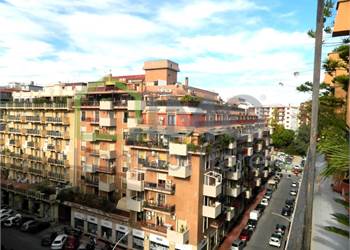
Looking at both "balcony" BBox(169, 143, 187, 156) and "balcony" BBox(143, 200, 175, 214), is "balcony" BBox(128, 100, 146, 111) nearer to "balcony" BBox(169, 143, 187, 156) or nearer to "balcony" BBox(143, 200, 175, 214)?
"balcony" BBox(169, 143, 187, 156)

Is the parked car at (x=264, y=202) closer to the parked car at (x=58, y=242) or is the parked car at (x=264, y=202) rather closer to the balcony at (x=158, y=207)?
the balcony at (x=158, y=207)

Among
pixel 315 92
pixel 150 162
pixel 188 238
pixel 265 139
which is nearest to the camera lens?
pixel 315 92

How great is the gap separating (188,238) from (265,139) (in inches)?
912

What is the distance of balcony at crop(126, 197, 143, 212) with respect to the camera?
21641 millimetres

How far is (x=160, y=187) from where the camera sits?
69.9 feet

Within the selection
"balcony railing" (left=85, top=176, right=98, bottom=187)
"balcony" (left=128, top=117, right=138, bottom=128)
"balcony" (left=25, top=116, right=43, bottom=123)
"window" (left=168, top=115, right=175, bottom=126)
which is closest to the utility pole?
"window" (left=168, top=115, right=175, bottom=126)

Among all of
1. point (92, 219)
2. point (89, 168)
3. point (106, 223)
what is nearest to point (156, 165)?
point (106, 223)

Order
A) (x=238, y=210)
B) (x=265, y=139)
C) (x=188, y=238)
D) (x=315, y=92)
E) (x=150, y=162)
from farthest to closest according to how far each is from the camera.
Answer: (x=265, y=139) < (x=238, y=210) < (x=150, y=162) < (x=188, y=238) < (x=315, y=92)

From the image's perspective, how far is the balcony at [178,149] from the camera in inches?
768

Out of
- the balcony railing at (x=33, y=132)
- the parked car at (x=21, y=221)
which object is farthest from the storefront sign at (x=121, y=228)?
the balcony railing at (x=33, y=132)

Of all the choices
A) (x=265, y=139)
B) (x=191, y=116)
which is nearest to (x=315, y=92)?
(x=191, y=116)

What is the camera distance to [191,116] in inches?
834

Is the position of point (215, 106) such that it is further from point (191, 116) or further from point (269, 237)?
point (269, 237)

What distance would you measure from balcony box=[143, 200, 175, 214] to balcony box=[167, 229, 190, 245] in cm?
132
